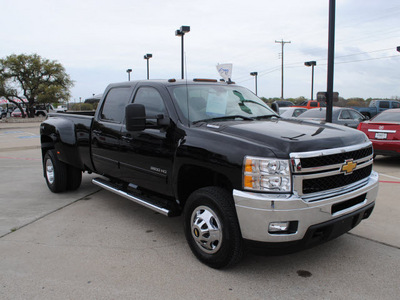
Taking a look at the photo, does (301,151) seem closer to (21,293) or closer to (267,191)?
(267,191)

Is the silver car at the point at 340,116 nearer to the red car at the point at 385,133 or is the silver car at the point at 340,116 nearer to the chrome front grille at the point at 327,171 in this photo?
the red car at the point at 385,133

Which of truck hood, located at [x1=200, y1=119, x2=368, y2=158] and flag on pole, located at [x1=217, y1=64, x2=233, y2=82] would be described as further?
flag on pole, located at [x1=217, y1=64, x2=233, y2=82]

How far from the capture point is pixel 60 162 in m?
6.22

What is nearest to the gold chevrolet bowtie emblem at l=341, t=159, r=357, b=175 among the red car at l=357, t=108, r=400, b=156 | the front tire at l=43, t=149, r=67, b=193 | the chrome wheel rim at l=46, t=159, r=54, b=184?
the front tire at l=43, t=149, r=67, b=193

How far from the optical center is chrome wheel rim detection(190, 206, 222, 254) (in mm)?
3355

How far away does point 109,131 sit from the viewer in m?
4.96

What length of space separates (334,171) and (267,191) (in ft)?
2.26

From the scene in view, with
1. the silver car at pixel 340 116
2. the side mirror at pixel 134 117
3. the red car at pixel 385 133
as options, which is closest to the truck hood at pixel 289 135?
the side mirror at pixel 134 117

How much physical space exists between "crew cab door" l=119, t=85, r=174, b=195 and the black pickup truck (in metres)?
0.01

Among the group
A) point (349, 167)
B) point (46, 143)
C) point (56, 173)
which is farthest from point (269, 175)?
point (46, 143)

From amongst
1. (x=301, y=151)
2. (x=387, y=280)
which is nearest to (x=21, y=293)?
(x=301, y=151)

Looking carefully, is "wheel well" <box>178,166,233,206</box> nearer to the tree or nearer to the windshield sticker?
the windshield sticker

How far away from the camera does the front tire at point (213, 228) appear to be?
10.5 feet

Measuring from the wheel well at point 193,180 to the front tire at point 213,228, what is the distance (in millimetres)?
279
